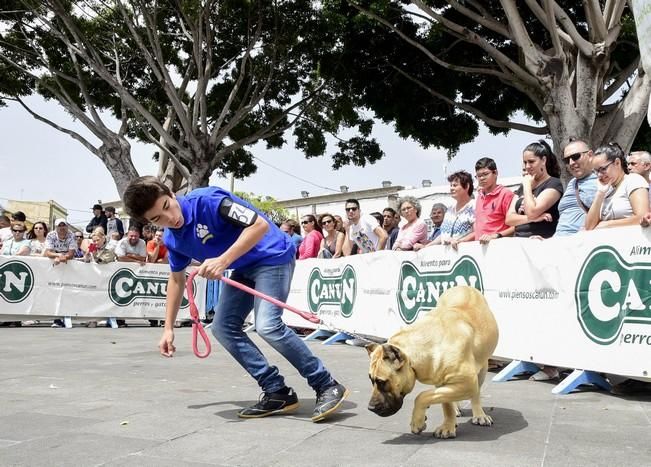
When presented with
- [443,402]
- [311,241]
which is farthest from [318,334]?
[443,402]

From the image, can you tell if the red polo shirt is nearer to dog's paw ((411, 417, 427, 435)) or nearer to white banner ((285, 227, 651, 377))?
white banner ((285, 227, 651, 377))

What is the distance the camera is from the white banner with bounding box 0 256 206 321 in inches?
511

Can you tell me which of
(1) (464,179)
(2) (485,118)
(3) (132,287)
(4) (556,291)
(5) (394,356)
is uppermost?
(2) (485,118)

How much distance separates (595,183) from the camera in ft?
20.4

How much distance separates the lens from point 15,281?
12938mm

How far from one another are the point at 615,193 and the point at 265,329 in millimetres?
3392

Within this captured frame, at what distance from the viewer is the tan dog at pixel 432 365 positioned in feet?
12.0

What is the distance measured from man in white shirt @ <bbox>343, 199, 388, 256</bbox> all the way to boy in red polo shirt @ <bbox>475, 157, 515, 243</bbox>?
3483 mm

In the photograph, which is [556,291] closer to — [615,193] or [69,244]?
[615,193]

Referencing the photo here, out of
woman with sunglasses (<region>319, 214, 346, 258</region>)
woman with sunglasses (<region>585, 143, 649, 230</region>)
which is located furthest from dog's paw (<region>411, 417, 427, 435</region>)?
woman with sunglasses (<region>319, 214, 346, 258</region>)

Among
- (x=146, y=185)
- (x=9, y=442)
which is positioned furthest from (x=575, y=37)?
(x=9, y=442)

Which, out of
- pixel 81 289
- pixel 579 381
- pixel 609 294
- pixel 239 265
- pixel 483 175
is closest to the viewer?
pixel 239 265

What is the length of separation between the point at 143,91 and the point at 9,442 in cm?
2079

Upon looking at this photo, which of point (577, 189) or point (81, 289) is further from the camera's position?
point (81, 289)
